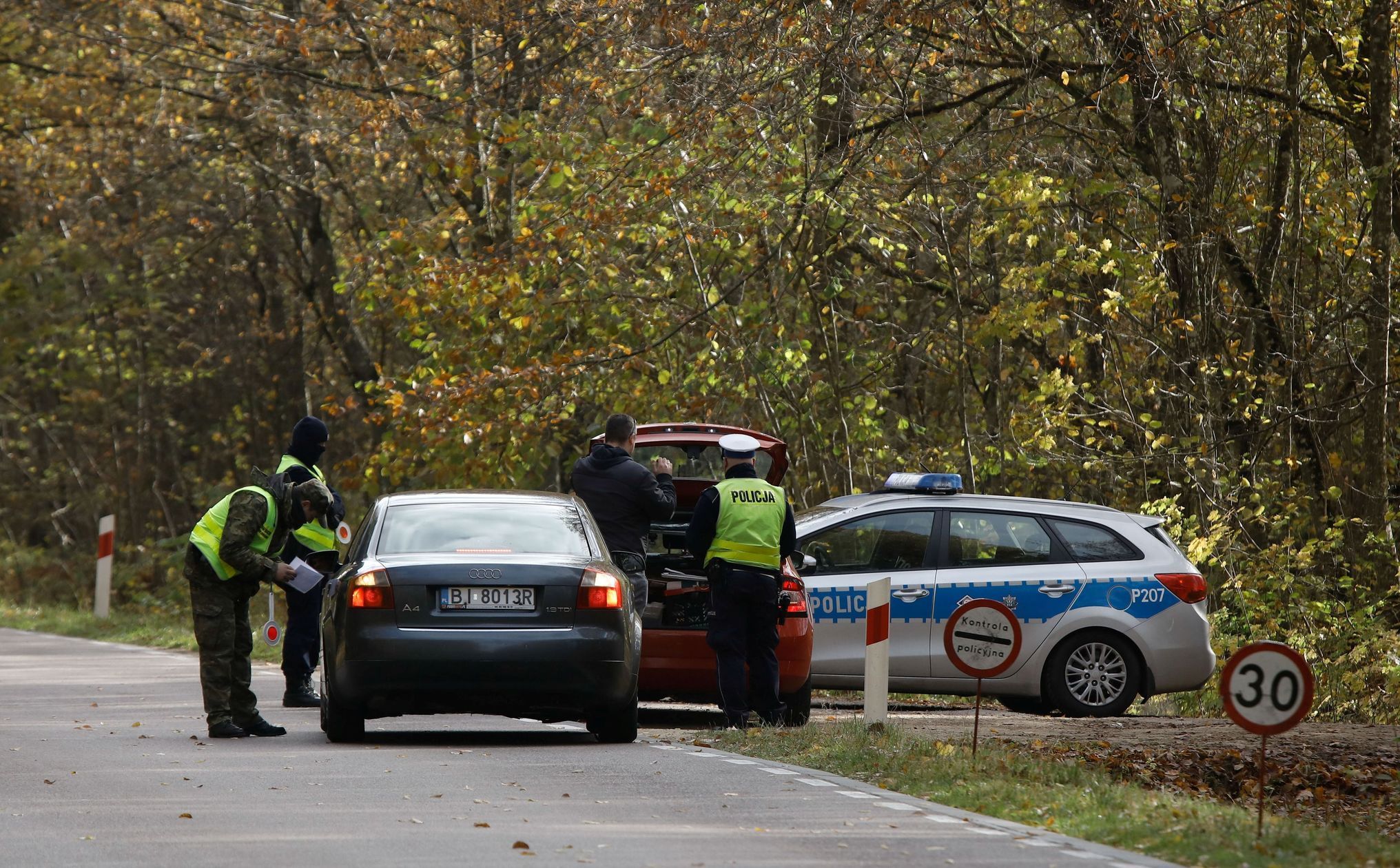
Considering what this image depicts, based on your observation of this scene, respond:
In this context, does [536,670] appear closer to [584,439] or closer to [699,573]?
[699,573]

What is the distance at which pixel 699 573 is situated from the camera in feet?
44.8

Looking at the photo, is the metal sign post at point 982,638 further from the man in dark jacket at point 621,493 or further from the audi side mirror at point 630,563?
the man in dark jacket at point 621,493

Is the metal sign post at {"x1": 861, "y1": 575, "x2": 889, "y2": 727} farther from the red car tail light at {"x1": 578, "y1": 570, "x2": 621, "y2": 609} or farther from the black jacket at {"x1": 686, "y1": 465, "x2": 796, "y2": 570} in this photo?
the red car tail light at {"x1": 578, "y1": 570, "x2": 621, "y2": 609}

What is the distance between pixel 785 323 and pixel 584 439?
115 inches

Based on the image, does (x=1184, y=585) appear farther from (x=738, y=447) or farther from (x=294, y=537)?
(x=294, y=537)

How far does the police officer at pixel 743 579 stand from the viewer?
12609 millimetres

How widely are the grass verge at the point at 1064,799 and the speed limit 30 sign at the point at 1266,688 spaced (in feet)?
1.45

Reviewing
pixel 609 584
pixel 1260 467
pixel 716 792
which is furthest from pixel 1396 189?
pixel 716 792

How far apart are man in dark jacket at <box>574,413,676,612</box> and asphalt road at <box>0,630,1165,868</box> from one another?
1380 mm

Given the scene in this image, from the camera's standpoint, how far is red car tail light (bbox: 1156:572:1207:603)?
1479 centimetres

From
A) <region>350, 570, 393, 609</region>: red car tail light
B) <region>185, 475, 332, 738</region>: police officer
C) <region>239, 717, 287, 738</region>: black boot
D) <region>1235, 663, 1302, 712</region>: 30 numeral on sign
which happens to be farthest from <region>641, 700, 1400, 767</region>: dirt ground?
<region>1235, 663, 1302, 712</region>: 30 numeral on sign

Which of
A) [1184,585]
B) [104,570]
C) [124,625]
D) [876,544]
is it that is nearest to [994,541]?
[876,544]

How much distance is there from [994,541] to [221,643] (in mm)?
5847

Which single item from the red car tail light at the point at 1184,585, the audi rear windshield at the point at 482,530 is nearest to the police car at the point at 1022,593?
the red car tail light at the point at 1184,585
